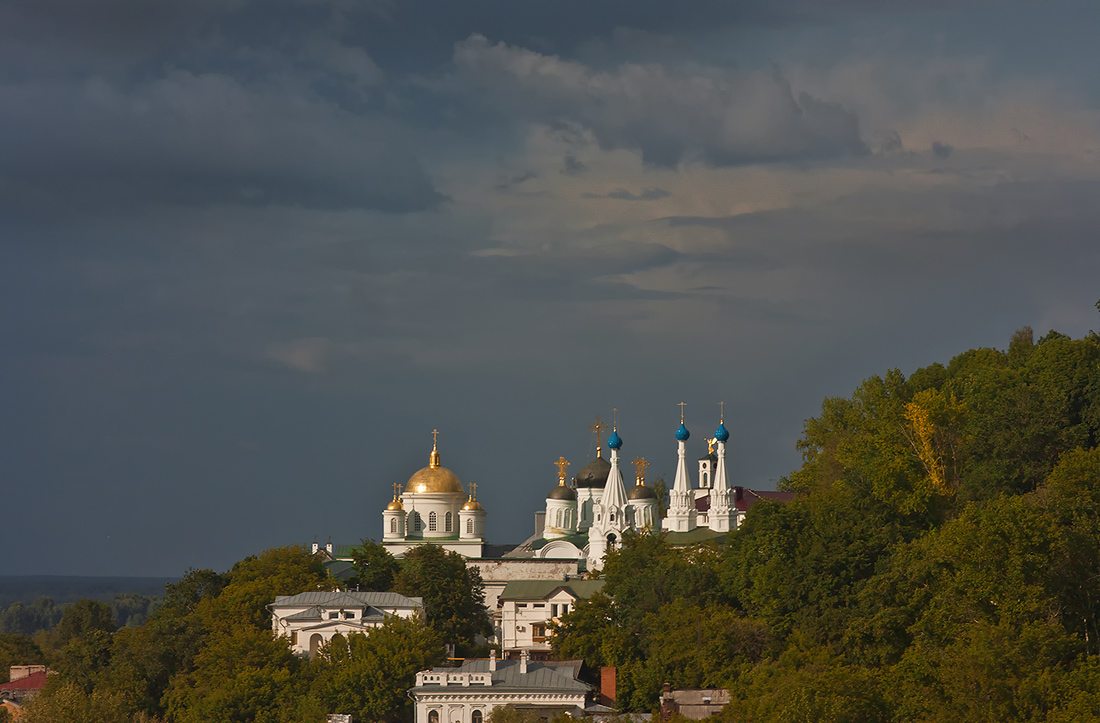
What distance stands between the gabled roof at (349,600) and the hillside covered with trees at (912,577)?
22.8 feet

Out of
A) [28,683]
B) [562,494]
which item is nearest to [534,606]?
[562,494]

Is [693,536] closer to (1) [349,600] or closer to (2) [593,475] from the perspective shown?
(2) [593,475]

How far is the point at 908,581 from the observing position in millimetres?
45719

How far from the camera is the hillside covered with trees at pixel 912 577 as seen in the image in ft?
130

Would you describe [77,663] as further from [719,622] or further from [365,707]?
[719,622]

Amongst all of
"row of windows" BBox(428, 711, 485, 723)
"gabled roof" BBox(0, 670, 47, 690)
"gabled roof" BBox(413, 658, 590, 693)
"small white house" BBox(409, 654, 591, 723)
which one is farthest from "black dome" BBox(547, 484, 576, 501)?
"row of windows" BBox(428, 711, 485, 723)

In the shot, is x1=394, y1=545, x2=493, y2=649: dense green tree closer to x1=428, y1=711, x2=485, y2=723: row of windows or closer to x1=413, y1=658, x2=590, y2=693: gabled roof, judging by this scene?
x1=413, y1=658, x2=590, y2=693: gabled roof

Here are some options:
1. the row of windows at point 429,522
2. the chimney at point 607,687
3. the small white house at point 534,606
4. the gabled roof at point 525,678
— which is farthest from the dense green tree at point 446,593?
the row of windows at point 429,522

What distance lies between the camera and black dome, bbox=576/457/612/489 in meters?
91.9

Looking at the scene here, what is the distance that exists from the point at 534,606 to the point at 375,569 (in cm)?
868

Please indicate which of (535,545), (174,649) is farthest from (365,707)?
(535,545)

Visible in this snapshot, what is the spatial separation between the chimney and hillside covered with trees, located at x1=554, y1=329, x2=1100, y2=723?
539mm

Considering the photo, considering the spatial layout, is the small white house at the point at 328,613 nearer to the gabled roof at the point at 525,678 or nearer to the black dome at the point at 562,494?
the gabled roof at the point at 525,678

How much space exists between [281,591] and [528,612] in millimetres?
13846
